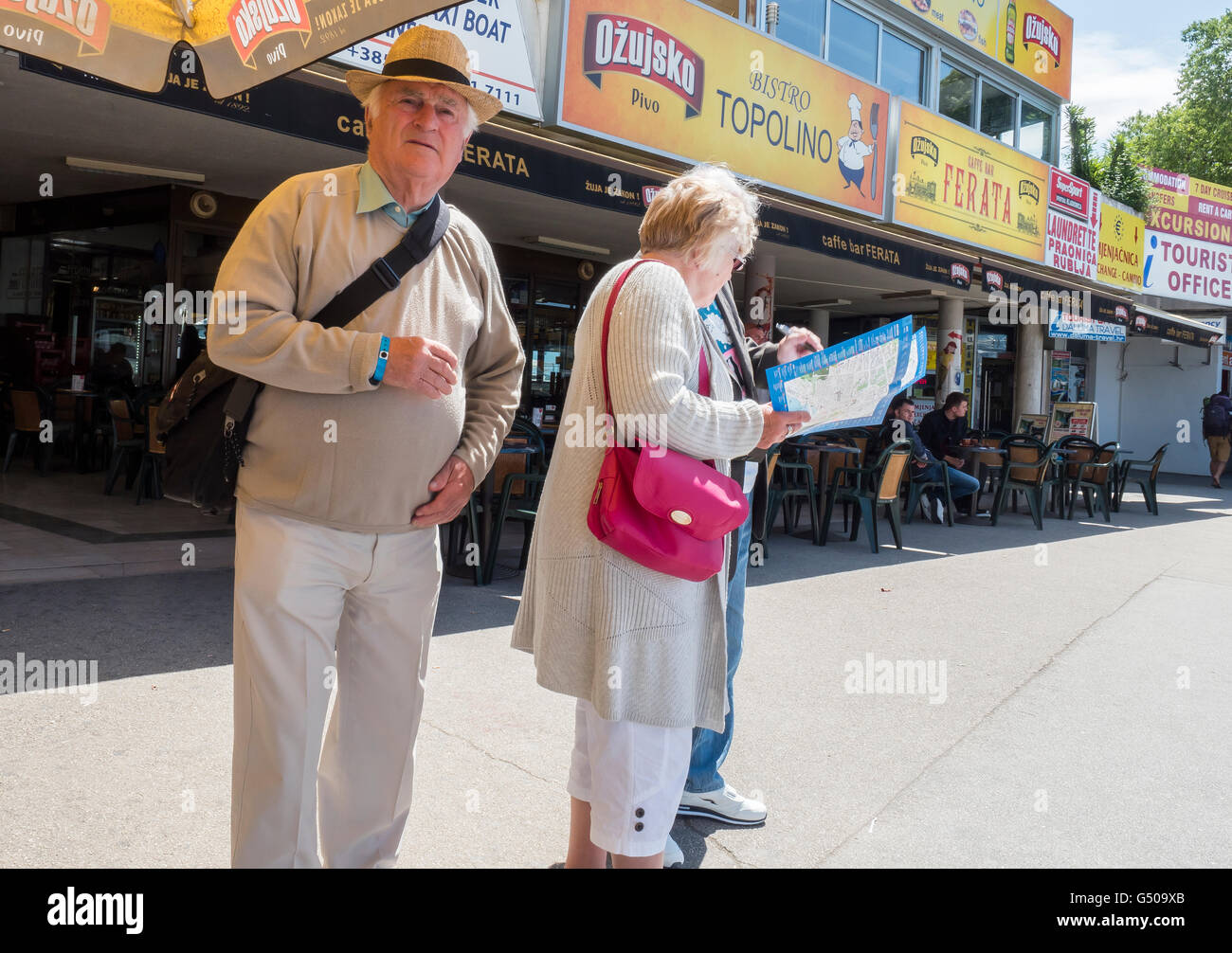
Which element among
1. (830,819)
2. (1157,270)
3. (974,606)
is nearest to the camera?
(830,819)

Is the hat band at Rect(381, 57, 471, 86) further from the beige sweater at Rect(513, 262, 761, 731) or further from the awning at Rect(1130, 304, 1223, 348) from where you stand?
the awning at Rect(1130, 304, 1223, 348)

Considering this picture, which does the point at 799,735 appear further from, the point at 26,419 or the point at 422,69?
the point at 26,419

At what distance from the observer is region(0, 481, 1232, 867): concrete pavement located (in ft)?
9.30

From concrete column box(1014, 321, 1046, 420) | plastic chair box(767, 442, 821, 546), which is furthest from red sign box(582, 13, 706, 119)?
concrete column box(1014, 321, 1046, 420)

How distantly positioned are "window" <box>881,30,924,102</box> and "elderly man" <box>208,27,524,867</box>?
13.3 metres

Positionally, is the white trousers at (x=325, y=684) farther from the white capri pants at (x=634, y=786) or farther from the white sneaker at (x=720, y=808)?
the white sneaker at (x=720, y=808)

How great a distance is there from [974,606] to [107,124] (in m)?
7.59

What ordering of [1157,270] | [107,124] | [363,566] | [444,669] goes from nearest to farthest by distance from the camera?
1. [363,566]
2. [444,669]
3. [107,124]
4. [1157,270]

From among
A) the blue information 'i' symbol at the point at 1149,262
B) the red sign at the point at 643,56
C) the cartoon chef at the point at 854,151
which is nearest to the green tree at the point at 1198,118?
the blue information 'i' symbol at the point at 1149,262

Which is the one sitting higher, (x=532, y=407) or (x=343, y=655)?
(x=532, y=407)

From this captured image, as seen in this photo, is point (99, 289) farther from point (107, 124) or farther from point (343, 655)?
point (343, 655)
